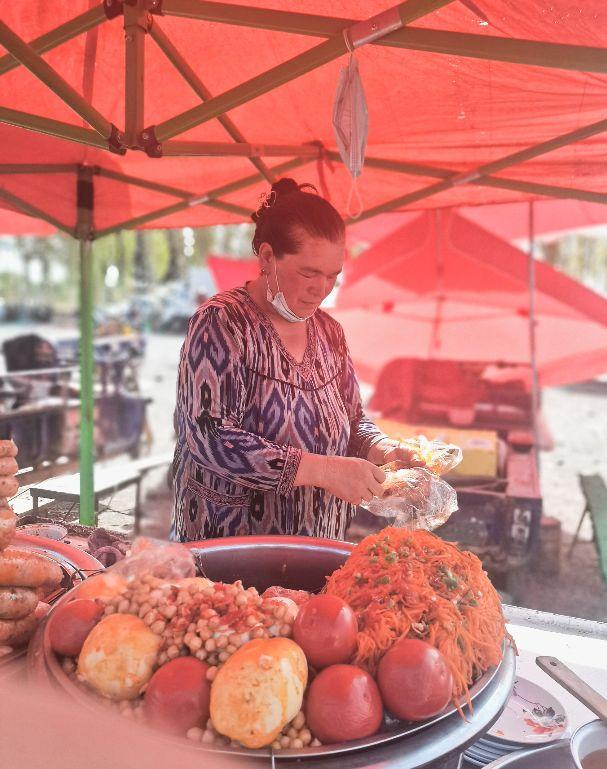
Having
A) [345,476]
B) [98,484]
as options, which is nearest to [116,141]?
[345,476]

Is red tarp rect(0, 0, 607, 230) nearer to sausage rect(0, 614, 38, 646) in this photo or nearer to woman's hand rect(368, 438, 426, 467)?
woman's hand rect(368, 438, 426, 467)

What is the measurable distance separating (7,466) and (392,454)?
3.85 feet

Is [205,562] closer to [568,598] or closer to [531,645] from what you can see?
[531,645]

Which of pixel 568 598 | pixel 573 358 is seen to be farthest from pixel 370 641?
pixel 573 358

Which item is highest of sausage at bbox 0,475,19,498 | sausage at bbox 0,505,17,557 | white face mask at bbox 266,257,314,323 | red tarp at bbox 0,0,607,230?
red tarp at bbox 0,0,607,230

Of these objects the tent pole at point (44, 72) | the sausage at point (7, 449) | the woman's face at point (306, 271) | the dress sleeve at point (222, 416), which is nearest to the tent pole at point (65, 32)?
the tent pole at point (44, 72)

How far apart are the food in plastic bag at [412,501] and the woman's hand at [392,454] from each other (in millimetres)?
189

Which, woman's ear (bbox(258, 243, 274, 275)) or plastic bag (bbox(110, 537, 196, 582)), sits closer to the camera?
plastic bag (bbox(110, 537, 196, 582))

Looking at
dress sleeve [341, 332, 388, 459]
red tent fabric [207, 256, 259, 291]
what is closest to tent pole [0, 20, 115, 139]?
dress sleeve [341, 332, 388, 459]

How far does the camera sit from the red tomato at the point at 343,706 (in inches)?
37.9

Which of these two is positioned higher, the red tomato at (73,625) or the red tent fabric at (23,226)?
the red tent fabric at (23,226)

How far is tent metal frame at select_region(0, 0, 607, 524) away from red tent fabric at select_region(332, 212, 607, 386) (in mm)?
3697

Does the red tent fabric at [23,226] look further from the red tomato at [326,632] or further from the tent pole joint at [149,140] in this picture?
the red tomato at [326,632]

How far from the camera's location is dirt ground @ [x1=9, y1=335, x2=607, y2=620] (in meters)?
4.68
